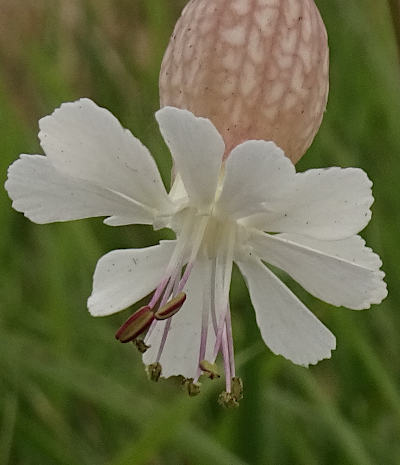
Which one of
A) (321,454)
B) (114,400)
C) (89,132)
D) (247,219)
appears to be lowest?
(321,454)

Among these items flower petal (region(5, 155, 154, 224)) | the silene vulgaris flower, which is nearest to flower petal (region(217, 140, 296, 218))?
the silene vulgaris flower

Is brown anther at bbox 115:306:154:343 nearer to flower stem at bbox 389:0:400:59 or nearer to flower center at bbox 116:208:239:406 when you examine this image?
flower center at bbox 116:208:239:406

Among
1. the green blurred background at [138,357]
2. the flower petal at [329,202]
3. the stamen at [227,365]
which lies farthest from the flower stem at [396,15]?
the stamen at [227,365]

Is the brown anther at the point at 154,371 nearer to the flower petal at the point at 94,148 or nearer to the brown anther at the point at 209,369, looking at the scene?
the brown anther at the point at 209,369

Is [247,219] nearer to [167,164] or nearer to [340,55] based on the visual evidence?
[167,164]

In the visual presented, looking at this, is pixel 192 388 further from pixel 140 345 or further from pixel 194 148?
pixel 194 148

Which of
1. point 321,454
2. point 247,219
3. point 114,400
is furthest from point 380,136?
point 247,219
